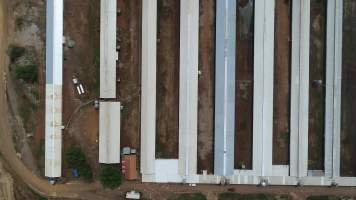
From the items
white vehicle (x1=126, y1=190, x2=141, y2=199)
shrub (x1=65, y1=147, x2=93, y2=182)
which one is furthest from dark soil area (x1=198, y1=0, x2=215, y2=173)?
shrub (x1=65, y1=147, x2=93, y2=182)

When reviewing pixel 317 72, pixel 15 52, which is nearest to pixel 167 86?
pixel 15 52

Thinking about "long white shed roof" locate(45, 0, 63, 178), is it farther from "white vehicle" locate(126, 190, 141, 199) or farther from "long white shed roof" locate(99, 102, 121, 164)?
"white vehicle" locate(126, 190, 141, 199)

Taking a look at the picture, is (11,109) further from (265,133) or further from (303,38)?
(303,38)

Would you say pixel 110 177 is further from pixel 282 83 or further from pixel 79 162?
pixel 282 83

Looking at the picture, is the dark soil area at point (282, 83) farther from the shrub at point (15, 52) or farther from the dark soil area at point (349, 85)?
the shrub at point (15, 52)

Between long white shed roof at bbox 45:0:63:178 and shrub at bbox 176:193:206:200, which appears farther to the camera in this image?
shrub at bbox 176:193:206:200

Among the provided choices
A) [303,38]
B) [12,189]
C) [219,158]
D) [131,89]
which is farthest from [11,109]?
[303,38]

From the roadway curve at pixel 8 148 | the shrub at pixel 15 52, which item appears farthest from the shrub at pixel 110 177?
the shrub at pixel 15 52
